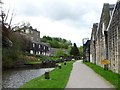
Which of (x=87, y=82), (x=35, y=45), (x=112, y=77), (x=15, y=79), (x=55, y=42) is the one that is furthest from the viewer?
(x=55, y=42)

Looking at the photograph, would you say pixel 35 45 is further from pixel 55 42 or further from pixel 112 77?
pixel 112 77

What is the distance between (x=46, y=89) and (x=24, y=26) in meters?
47.3

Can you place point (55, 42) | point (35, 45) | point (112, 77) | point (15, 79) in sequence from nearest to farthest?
point (112, 77) < point (15, 79) < point (35, 45) < point (55, 42)

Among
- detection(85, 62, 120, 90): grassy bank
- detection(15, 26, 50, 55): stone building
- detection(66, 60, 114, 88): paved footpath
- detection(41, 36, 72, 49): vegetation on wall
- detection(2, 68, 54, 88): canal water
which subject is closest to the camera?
detection(66, 60, 114, 88): paved footpath

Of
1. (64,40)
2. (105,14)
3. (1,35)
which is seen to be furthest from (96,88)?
(64,40)

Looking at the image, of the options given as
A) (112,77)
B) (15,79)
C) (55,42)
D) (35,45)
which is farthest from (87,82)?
(55,42)

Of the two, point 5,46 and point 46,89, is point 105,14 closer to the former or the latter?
point 5,46

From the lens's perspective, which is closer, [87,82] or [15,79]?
[87,82]

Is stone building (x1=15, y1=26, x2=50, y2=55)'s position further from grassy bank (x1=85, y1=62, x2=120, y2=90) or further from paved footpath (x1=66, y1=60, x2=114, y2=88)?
paved footpath (x1=66, y1=60, x2=114, y2=88)

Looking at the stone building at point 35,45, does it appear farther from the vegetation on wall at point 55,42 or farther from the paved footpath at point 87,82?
the paved footpath at point 87,82

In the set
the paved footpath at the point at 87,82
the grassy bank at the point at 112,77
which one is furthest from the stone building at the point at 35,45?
the paved footpath at the point at 87,82

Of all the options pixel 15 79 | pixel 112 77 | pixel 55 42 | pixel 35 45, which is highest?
pixel 55 42

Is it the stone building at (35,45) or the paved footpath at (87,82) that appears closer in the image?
the paved footpath at (87,82)

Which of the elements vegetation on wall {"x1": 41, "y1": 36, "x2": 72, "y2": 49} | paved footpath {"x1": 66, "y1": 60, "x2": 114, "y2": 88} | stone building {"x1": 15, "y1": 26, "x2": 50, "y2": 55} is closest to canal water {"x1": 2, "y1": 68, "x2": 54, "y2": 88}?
paved footpath {"x1": 66, "y1": 60, "x2": 114, "y2": 88}
